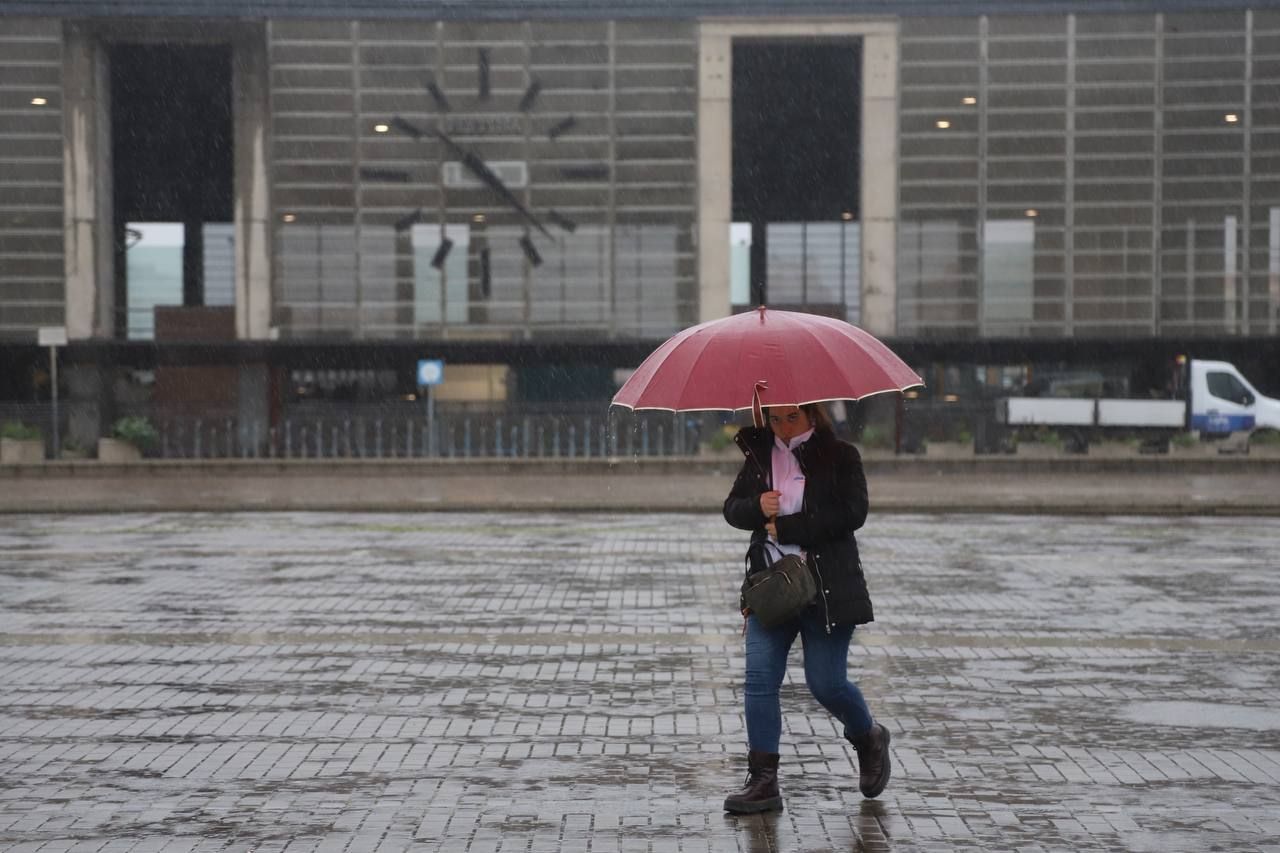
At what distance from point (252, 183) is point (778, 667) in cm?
4723

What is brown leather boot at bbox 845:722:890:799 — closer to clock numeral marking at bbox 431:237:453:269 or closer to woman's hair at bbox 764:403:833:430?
woman's hair at bbox 764:403:833:430

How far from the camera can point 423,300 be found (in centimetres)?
5262

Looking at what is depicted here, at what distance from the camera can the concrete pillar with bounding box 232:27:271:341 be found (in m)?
51.5

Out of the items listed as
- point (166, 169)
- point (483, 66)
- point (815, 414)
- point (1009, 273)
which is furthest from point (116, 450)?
point (815, 414)

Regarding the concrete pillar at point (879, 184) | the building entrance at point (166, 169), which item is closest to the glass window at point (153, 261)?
the building entrance at point (166, 169)

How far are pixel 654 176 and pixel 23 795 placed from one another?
46.2m

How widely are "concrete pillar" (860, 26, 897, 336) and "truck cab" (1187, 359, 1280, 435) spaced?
10.8m

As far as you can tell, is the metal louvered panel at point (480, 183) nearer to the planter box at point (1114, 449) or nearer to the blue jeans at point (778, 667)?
the planter box at point (1114, 449)

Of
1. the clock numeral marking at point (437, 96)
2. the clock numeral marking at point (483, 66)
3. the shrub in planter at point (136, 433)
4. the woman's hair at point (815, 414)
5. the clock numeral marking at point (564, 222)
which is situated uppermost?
the clock numeral marking at point (483, 66)

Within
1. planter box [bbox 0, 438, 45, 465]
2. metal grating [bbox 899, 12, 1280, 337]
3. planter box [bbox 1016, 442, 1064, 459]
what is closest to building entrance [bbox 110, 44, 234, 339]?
planter box [bbox 0, 438, 45, 465]

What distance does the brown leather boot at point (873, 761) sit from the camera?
6996 mm

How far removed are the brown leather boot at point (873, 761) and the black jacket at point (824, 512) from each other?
0.59 metres

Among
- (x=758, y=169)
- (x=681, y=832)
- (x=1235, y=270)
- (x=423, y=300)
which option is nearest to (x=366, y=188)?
(x=423, y=300)

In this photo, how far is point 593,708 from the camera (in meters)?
9.21
